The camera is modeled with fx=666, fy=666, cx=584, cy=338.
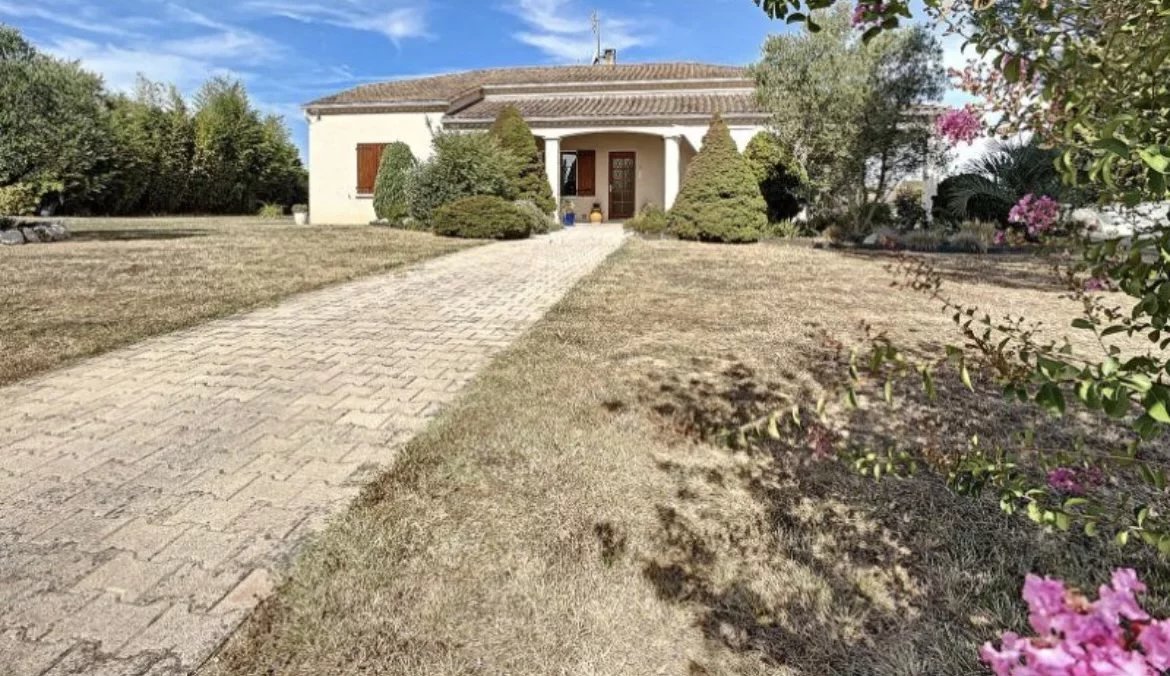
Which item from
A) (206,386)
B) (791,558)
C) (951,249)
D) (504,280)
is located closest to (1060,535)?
(791,558)

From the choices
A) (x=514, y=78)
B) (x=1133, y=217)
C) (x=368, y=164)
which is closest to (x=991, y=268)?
(x=1133, y=217)

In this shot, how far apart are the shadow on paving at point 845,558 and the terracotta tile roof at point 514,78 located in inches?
828

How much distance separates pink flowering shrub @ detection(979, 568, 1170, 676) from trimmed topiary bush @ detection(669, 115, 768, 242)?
14355mm

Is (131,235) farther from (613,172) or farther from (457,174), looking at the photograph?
(613,172)

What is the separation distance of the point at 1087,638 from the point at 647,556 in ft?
6.11

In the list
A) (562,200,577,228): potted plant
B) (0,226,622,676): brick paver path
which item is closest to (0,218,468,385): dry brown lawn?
(0,226,622,676): brick paver path

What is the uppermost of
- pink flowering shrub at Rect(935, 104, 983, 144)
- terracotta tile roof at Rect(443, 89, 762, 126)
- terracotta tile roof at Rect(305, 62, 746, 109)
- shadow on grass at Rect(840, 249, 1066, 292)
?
terracotta tile roof at Rect(305, 62, 746, 109)

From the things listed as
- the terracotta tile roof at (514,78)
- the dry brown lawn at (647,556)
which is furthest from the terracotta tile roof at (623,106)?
the dry brown lawn at (647,556)

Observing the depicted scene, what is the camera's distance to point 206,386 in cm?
447

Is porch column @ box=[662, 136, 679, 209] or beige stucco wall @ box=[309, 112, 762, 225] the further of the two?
beige stucco wall @ box=[309, 112, 762, 225]

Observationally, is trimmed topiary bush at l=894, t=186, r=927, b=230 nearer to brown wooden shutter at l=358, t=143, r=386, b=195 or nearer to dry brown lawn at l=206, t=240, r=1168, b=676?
dry brown lawn at l=206, t=240, r=1168, b=676

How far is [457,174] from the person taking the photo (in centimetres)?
1644

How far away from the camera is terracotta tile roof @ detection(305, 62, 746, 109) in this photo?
890 inches

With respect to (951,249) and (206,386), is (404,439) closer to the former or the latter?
(206,386)
